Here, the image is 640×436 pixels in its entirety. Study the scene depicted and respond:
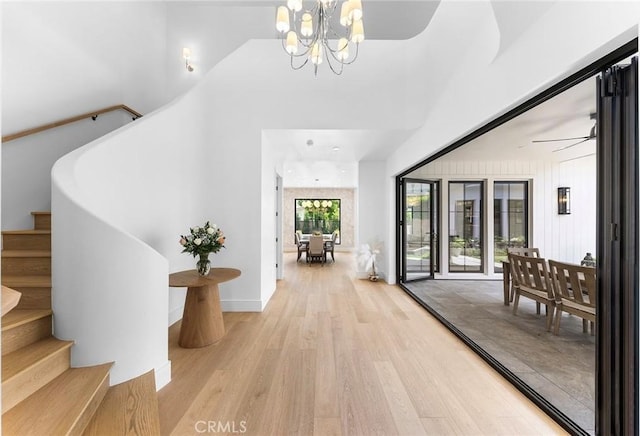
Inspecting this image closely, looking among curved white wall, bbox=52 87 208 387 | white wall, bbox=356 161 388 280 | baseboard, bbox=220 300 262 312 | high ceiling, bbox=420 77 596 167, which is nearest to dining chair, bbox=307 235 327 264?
white wall, bbox=356 161 388 280

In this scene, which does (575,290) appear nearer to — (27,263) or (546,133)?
(546,133)

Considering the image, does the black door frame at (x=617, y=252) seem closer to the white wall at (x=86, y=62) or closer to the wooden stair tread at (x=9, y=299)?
the wooden stair tread at (x=9, y=299)

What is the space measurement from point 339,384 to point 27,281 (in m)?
2.34

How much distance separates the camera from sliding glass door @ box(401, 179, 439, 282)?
210 inches

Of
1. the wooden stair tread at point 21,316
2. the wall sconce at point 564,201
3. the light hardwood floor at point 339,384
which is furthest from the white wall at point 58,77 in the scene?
the wall sconce at point 564,201

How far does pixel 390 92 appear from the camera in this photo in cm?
357

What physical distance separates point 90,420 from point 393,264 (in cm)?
452

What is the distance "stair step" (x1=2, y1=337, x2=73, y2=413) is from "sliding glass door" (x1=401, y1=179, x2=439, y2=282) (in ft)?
15.8

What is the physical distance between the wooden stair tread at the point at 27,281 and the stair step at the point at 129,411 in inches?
34.0

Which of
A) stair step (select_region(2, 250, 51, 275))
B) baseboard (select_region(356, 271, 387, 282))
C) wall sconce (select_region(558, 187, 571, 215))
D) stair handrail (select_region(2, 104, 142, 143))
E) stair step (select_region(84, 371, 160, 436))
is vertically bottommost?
baseboard (select_region(356, 271, 387, 282))

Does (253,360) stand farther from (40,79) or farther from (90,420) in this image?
(40,79)

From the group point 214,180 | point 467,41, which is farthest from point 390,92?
point 214,180

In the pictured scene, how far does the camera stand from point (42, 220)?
260 cm

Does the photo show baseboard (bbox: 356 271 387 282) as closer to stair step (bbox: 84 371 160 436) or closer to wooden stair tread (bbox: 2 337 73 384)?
stair step (bbox: 84 371 160 436)
